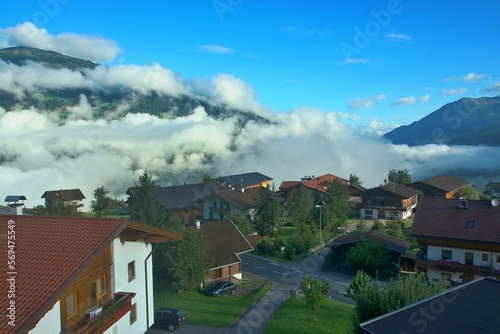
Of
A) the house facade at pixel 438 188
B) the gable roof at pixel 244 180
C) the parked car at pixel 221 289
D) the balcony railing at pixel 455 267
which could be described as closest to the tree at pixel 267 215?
the parked car at pixel 221 289

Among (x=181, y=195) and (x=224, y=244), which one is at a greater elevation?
A: (x=181, y=195)

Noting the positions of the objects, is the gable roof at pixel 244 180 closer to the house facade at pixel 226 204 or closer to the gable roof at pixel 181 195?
the gable roof at pixel 181 195

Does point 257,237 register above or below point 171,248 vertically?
below

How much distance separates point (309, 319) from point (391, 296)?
Result: 312 inches

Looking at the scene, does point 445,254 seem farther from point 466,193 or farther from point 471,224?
point 466,193

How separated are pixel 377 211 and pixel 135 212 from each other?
4453 cm

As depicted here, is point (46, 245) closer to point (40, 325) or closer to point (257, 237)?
point (40, 325)

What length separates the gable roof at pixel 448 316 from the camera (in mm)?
10945

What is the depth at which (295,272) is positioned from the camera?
3722 centimetres

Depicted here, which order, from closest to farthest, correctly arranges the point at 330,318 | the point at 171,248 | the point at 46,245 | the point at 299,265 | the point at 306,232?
the point at 46,245 → the point at 330,318 → the point at 171,248 → the point at 299,265 → the point at 306,232

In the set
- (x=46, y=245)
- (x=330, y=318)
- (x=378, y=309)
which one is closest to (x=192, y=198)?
(x=330, y=318)

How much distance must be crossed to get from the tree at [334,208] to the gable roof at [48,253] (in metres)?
41.9

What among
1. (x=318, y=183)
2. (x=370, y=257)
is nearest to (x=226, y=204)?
(x=318, y=183)

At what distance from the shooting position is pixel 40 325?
1027cm
